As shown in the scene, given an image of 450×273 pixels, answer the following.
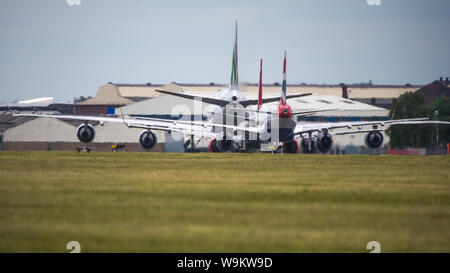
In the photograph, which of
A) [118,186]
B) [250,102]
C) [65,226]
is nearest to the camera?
[65,226]

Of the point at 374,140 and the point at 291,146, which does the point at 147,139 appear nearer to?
the point at 291,146

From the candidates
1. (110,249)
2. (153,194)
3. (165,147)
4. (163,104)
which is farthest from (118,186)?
(163,104)

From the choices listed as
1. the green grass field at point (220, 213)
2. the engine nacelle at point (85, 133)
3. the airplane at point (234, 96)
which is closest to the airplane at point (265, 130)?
the engine nacelle at point (85, 133)

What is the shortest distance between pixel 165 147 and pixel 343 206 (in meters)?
70.5

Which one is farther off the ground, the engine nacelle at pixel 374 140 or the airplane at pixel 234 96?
the airplane at pixel 234 96

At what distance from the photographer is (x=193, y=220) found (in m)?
19.3

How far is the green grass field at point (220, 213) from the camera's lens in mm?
16375

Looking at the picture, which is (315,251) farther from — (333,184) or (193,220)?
(333,184)

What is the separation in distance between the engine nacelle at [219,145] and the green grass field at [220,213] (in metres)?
40.1

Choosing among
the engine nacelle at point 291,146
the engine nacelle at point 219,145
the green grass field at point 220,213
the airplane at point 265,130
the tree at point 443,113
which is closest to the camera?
the green grass field at point 220,213

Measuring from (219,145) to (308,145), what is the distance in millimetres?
10648

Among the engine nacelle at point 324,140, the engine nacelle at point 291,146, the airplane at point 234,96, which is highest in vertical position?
the airplane at point 234,96

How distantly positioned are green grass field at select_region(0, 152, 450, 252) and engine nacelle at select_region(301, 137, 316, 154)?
44987 mm

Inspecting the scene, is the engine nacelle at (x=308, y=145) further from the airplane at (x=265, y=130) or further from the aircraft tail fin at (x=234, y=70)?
the aircraft tail fin at (x=234, y=70)
